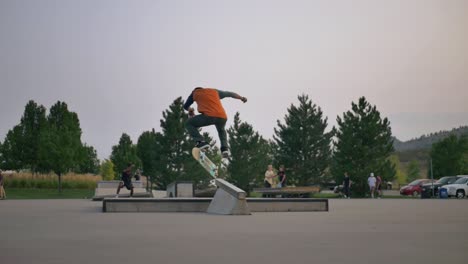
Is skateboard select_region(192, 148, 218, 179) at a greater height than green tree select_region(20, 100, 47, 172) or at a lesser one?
lesser

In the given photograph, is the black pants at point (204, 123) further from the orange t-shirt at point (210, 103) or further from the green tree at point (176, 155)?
the green tree at point (176, 155)

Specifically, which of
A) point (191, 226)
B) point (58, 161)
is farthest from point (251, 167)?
point (191, 226)

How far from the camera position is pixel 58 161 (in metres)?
48.4

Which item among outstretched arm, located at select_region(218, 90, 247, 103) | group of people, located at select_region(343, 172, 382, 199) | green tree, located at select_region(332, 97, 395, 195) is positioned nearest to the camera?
outstretched arm, located at select_region(218, 90, 247, 103)

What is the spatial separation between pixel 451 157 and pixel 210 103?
64.1 metres

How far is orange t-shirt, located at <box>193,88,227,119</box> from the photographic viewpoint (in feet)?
52.8

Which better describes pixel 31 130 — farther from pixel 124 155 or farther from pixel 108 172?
pixel 108 172

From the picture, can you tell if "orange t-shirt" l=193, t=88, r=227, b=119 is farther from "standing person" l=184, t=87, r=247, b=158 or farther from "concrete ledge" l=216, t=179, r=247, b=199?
"concrete ledge" l=216, t=179, r=247, b=199

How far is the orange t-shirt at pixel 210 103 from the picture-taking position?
16.1m

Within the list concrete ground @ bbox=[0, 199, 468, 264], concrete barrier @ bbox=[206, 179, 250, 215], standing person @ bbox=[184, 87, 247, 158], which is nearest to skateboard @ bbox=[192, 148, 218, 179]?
standing person @ bbox=[184, 87, 247, 158]

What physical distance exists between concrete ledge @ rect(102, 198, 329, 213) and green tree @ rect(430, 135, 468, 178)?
195ft

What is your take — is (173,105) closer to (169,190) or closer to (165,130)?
(165,130)

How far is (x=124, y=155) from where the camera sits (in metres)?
78.4

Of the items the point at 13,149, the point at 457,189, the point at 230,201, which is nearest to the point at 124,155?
the point at 13,149
